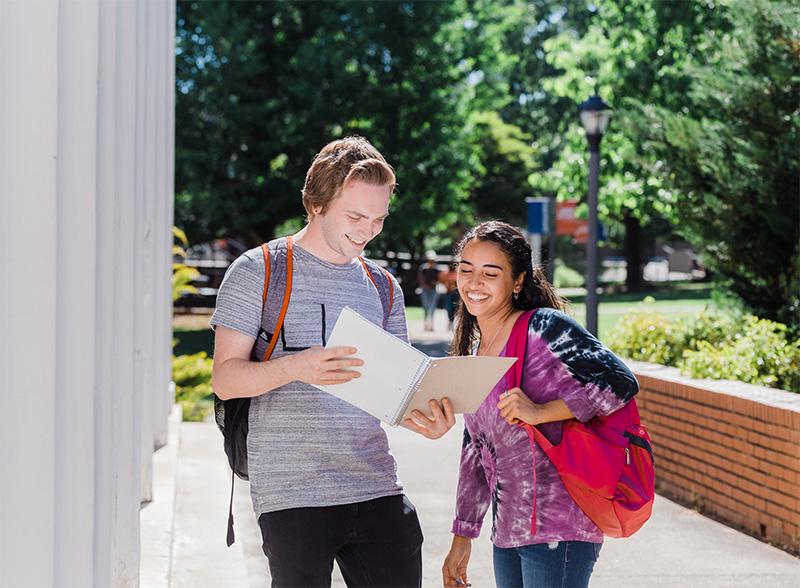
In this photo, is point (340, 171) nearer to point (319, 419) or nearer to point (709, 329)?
point (319, 419)

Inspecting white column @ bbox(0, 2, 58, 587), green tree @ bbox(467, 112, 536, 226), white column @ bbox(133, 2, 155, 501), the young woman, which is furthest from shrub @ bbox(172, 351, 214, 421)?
green tree @ bbox(467, 112, 536, 226)

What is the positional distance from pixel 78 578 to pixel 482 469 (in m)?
1.36

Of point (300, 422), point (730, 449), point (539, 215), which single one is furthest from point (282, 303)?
point (539, 215)

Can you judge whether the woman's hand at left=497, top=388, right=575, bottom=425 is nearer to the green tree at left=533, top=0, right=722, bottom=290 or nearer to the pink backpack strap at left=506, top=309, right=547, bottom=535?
the pink backpack strap at left=506, top=309, right=547, bottom=535

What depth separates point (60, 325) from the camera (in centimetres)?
292

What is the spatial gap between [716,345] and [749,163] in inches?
63.0

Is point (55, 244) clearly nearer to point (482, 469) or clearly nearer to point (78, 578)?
point (78, 578)

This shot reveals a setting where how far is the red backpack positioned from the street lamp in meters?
9.83

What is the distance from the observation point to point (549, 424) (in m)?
3.51

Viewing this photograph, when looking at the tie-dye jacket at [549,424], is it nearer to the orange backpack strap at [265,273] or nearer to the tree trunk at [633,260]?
the orange backpack strap at [265,273]

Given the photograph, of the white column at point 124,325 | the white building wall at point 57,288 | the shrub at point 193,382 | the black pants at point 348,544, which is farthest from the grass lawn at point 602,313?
the white building wall at point 57,288

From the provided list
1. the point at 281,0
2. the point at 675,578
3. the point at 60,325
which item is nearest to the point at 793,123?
the point at 675,578

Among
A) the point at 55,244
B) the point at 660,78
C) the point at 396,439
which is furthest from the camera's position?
the point at 660,78

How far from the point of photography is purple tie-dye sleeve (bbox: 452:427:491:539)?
386 cm
